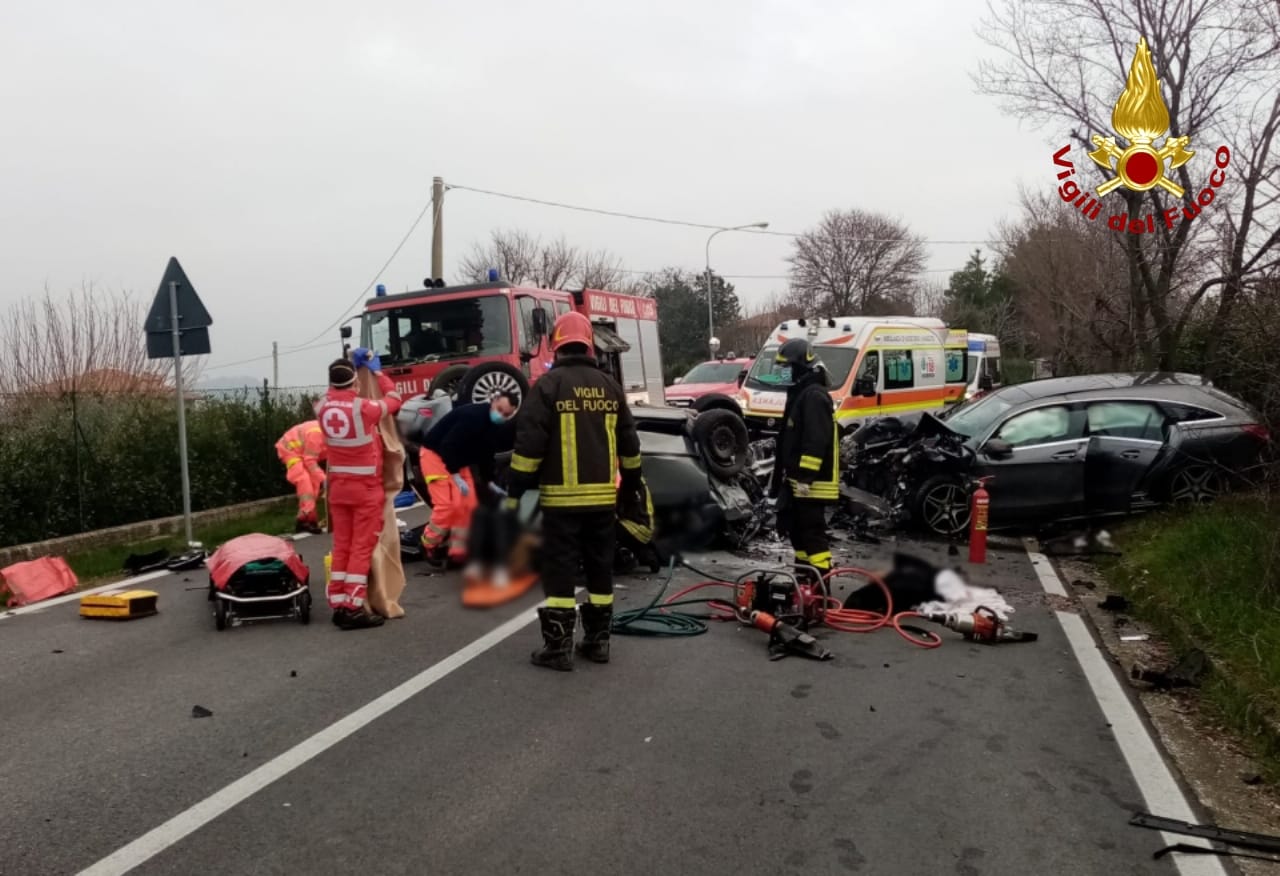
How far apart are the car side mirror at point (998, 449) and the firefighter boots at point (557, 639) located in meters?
5.61

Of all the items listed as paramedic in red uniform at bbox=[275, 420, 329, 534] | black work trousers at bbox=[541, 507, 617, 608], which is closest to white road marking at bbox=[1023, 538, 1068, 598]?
black work trousers at bbox=[541, 507, 617, 608]

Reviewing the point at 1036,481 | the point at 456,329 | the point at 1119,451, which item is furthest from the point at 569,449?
the point at 456,329

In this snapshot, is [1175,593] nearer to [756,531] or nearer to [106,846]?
[756,531]

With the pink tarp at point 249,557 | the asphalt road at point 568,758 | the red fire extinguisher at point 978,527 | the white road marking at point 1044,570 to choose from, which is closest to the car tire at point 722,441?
the red fire extinguisher at point 978,527

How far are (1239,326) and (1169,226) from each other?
6.42m

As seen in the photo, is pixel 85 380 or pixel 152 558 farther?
pixel 85 380

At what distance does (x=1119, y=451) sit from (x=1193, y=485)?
2.37 ft

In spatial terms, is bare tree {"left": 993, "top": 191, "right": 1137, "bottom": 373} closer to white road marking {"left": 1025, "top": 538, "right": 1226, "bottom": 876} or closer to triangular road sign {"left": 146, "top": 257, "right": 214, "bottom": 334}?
white road marking {"left": 1025, "top": 538, "right": 1226, "bottom": 876}

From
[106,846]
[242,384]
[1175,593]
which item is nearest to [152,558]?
[242,384]

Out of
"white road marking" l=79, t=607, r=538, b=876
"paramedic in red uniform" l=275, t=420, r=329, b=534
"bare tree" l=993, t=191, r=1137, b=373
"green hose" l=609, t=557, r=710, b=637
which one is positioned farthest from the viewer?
"bare tree" l=993, t=191, r=1137, b=373

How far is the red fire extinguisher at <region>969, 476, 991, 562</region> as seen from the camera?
8.53 m

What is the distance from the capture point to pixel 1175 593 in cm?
686

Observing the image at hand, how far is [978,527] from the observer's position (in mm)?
8609

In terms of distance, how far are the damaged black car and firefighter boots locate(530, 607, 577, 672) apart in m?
4.89
